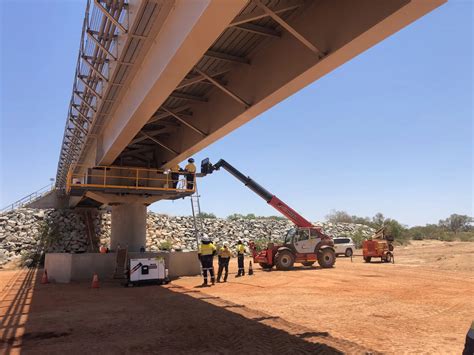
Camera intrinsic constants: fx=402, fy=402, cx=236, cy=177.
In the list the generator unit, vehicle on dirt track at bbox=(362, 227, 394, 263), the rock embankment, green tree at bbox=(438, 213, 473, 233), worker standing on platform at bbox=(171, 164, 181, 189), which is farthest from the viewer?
green tree at bbox=(438, 213, 473, 233)

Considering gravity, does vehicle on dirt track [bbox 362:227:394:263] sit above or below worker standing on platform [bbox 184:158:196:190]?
below

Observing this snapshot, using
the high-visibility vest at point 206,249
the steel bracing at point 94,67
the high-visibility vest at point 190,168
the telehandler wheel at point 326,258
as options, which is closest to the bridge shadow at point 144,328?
the high-visibility vest at point 206,249

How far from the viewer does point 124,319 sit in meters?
9.17

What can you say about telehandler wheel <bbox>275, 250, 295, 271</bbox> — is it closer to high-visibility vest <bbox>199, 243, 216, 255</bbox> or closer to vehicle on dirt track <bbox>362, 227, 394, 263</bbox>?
high-visibility vest <bbox>199, 243, 216, 255</bbox>

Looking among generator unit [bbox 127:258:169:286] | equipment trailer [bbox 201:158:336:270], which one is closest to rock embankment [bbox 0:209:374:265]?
equipment trailer [bbox 201:158:336:270]

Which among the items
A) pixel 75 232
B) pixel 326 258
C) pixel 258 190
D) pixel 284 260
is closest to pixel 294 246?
pixel 284 260

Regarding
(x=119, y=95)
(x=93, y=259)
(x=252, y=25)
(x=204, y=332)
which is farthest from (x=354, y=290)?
(x=93, y=259)

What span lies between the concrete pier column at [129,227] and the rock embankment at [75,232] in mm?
9443

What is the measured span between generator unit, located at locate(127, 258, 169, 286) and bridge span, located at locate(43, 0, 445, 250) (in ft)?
13.2

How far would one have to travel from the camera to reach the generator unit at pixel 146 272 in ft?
50.4

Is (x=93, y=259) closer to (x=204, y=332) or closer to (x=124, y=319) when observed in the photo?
(x=124, y=319)

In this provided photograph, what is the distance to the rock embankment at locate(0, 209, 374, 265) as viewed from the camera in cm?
2842

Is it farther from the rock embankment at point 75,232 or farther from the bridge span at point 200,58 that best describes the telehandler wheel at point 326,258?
the rock embankment at point 75,232

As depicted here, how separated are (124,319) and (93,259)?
9.58 m
